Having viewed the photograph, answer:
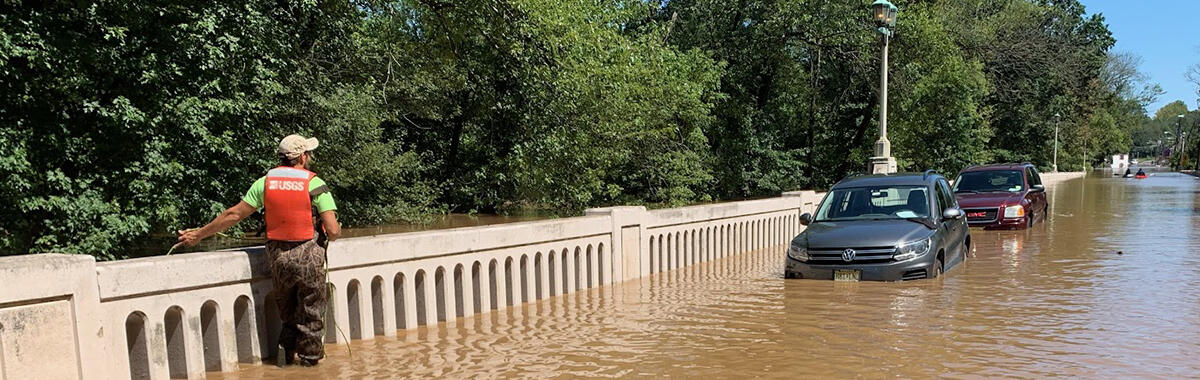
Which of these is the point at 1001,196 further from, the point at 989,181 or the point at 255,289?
the point at 255,289

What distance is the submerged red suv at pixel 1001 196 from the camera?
18297 mm

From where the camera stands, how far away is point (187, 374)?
5.91 metres

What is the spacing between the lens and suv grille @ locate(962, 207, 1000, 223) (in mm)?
18297

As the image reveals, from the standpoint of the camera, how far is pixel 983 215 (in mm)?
18391

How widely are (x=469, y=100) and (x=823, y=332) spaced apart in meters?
23.2

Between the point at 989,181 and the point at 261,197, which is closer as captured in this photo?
the point at 261,197

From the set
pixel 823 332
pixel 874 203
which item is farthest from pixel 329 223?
pixel 874 203

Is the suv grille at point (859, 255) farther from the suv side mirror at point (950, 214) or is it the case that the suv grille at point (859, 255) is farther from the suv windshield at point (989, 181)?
the suv windshield at point (989, 181)

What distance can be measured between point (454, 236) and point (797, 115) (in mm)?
35129

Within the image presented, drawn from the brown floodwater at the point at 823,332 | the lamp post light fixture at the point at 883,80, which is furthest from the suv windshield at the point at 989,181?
the brown floodwater at the point at 823,332

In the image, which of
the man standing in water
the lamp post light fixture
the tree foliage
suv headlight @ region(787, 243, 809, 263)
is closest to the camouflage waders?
the man standing in water

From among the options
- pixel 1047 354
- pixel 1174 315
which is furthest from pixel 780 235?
pixel 1047 354

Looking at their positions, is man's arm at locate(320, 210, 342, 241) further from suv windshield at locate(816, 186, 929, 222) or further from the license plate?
suv windshield at locate(816, 186, 929, 222)

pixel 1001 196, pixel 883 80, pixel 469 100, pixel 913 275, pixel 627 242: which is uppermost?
pixel 469 100
